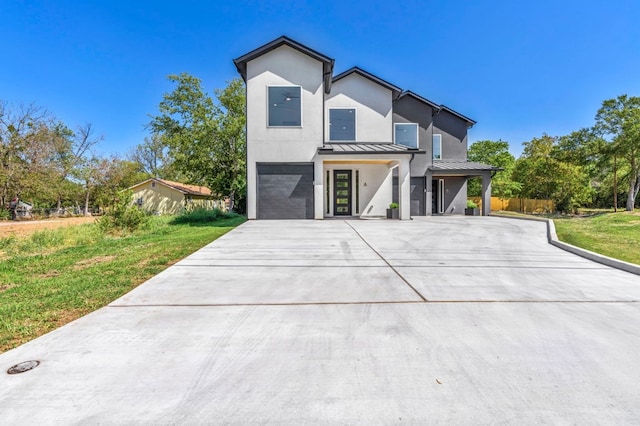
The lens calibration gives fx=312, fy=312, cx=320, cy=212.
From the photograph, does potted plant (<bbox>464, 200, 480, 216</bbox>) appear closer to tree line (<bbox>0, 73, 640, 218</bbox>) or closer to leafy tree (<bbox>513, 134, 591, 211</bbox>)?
tree line (<bbox>0, 73, 640, 218</bbox>)

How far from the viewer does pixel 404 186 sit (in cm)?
1427

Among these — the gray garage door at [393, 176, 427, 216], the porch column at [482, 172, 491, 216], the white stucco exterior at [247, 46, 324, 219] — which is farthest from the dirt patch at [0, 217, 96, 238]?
the porch column at [482, 172, 491, 216]

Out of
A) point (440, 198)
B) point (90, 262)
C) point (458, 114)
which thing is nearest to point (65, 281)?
point (90, 262)

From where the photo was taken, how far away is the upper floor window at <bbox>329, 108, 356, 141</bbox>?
16.2 meters

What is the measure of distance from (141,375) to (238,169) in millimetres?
24305

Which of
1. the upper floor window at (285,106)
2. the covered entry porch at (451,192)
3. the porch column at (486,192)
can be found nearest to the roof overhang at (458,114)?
the covered entry porch at (451,192)

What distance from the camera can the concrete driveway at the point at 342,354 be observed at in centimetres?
195

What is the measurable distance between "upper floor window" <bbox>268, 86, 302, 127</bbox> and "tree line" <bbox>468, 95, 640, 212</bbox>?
62.2 ft

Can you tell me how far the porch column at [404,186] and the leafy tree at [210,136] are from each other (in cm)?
1470

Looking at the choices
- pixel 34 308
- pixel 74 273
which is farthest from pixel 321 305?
pixel 74 273

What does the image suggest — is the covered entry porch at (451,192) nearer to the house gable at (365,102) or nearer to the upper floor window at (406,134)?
the upper floor window at (406,134)

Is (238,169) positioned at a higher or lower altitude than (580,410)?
higher

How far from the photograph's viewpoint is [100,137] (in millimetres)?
37844

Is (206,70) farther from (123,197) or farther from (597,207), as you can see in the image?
(597,207)
